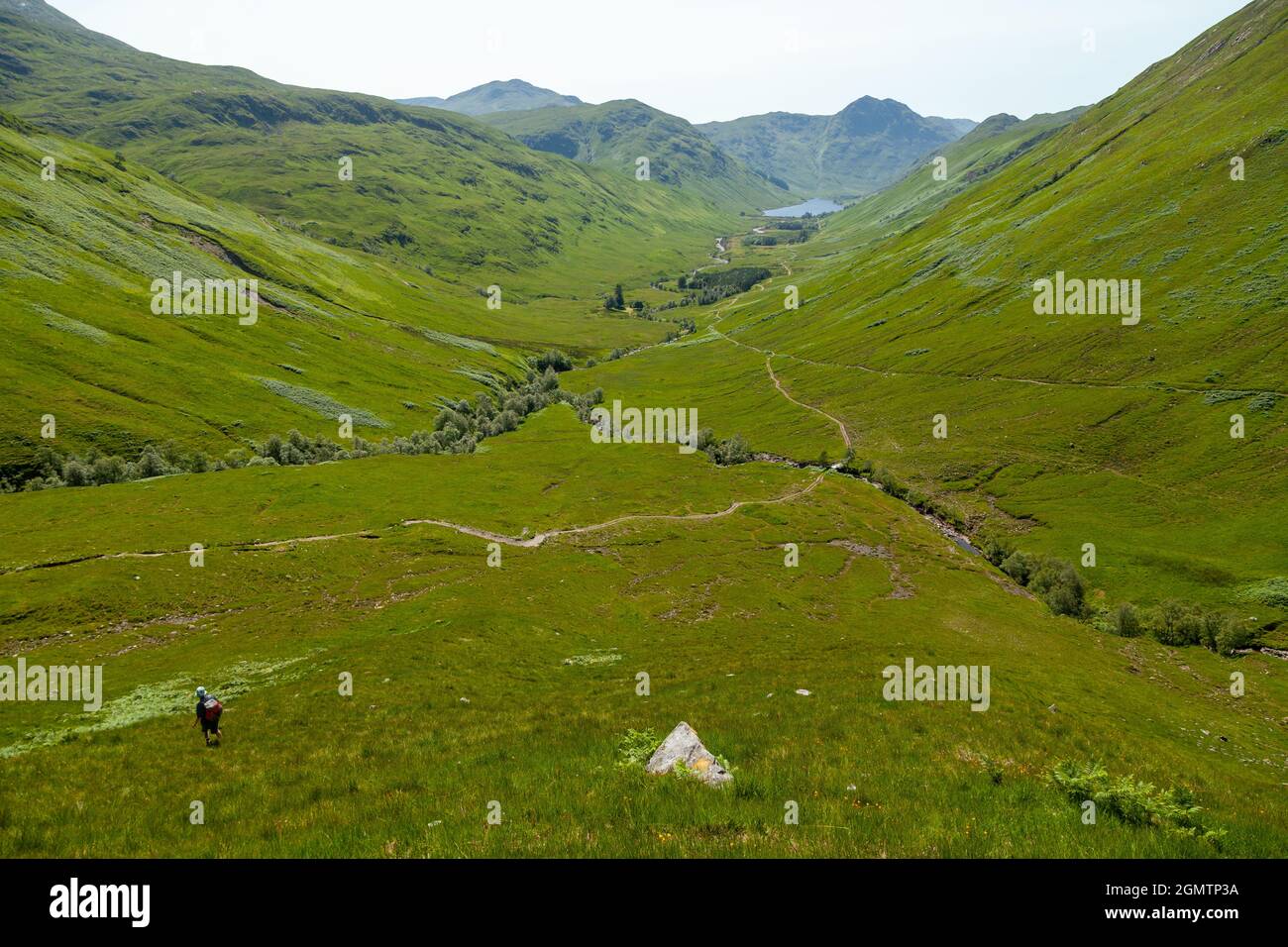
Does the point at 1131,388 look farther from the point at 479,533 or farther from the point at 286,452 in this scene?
the point at 286,452

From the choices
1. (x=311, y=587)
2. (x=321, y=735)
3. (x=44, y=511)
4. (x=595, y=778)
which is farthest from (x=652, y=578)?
(x=44, y=511)

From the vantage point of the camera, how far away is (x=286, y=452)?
116 meters

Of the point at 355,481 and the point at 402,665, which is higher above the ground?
the point at 355,481

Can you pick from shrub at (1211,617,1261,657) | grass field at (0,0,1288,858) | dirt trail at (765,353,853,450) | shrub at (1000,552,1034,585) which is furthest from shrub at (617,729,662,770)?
dirt trail at (765,353,853,450)

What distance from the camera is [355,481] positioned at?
318 ft

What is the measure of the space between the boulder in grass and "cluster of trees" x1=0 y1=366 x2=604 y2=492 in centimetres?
11318

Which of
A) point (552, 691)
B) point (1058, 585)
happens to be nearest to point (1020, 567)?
point (1058, 585)

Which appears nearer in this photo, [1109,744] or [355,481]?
[1109,744]

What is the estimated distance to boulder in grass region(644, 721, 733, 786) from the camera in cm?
1438

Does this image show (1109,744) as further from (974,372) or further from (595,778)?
(974,372)

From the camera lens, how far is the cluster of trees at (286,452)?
302 ft

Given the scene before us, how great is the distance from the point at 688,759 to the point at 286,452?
410 ft

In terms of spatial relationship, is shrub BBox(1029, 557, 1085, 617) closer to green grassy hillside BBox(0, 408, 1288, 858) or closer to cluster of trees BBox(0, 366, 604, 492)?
green grassy hillside BBox(0, 408, 1288, 858)

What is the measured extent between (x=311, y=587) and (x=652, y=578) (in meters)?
36.4
